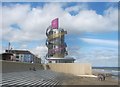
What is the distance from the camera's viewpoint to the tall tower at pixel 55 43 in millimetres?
87062

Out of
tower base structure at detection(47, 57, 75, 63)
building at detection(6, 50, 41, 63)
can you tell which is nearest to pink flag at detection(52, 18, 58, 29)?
tower base structure at detection(47, 57, 75, 63)

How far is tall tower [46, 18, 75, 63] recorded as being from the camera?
286ft

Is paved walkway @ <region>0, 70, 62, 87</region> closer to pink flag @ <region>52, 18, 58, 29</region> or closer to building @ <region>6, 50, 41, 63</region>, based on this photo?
building @ <region>6, 50, 41, 63</region>

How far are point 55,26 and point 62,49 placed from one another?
6.97 metres

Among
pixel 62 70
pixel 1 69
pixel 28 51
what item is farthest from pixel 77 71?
pixel 1 69

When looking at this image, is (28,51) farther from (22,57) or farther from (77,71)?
(77,71)

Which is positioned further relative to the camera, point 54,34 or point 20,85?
point 54,34

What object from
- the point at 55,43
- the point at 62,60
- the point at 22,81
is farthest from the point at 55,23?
the point at 22,81

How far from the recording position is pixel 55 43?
88250 mm

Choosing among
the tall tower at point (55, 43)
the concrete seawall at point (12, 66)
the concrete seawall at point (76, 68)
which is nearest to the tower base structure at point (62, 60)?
the tall tower at point (55, 43)

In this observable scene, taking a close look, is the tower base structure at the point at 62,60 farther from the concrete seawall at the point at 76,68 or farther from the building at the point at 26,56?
the concrete seawall at the point at 76,68

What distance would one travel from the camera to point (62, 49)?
87.6 metres

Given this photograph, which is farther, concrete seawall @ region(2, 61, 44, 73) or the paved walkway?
concrete seawall @ region(2, 61, 44, 73)

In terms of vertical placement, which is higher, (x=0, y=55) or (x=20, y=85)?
(x=0, y=55)
